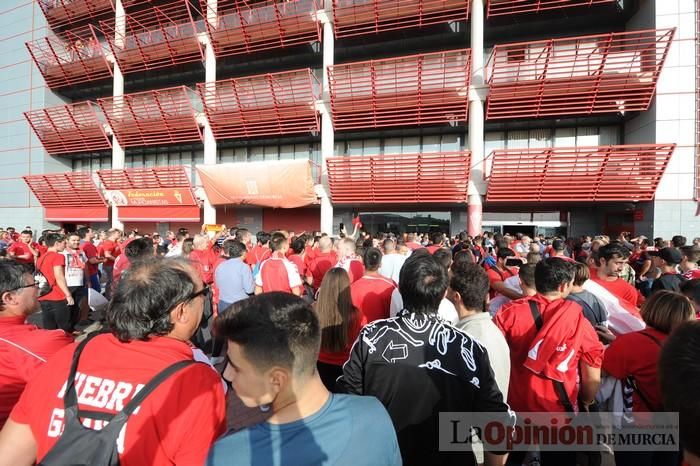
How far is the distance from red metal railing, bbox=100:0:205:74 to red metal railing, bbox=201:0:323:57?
1270 mm

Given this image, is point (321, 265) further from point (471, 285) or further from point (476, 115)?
point (476, 115)

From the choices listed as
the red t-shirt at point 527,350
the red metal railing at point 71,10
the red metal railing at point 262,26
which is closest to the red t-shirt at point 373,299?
the red t-shirt at point 527,350

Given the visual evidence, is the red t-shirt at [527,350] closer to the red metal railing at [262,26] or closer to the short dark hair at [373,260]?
the short dark hair at [373,260]

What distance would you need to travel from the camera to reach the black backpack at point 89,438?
100 centimetres

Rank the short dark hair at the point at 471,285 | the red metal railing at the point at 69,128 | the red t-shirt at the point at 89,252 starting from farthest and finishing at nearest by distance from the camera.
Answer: the red metal railing at the point at 69,128 → the red t-shirt at the point at 89,252 → the short dark hair at the point at 471,285

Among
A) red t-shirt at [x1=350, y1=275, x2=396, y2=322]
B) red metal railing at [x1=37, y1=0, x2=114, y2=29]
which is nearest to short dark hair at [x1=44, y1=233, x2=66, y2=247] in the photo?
red t-shirt at [x1=350, y1=275, x2=396, y2=322]

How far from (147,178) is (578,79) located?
63.2 ft

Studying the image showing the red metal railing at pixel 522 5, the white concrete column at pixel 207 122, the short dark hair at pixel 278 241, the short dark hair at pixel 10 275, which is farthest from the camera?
the white concrete column at pixel 207 122

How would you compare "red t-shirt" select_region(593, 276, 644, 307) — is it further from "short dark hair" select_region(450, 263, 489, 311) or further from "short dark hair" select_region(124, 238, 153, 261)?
"short dark hair" select_region(124, 238, 153, 261)

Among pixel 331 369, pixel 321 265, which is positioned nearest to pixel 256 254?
pixel 321 265

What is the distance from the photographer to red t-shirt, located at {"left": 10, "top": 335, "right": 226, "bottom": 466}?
41.6 inches

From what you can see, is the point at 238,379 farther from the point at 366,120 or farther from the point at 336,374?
the point at 366,120

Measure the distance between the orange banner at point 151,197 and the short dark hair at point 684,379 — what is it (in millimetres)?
17435

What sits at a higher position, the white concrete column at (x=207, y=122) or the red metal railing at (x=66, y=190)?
the white concrete column at (x=207, y=122)
